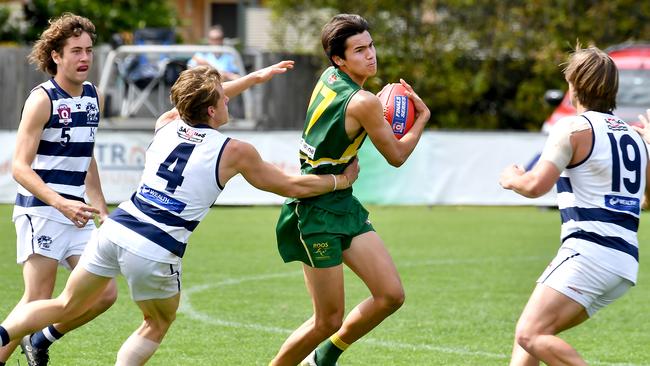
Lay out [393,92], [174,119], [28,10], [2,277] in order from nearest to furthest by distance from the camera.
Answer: [174,119]
[393,92]
[2,277]
[28,10]

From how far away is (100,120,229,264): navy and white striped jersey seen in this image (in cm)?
545

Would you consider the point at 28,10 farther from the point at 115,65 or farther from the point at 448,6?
the point at 448,6

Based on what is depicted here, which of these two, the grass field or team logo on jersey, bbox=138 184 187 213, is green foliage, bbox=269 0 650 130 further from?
team logo on jersey, bbox=138 184 187 213

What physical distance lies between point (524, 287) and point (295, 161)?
6774mm

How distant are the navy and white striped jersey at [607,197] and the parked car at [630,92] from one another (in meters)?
10.9

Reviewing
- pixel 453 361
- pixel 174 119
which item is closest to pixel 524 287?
pixel 453 361

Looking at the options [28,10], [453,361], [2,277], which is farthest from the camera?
[28,10]

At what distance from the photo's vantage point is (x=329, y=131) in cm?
609

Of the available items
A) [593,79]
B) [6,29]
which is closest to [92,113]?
[593,79]

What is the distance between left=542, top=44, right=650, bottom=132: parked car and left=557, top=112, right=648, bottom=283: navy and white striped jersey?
1090 centimetres

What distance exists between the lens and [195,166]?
17.9 ft

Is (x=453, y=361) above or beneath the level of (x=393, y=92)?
beneath

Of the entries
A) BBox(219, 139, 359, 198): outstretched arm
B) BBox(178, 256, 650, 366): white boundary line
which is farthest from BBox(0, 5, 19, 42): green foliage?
BBox(219, 139, 359, 198): outstretched arm

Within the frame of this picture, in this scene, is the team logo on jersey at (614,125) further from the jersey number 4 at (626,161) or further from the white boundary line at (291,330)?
the white boundary line at (291,330)
